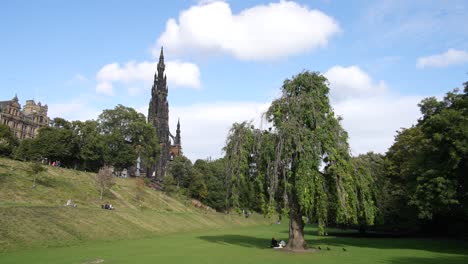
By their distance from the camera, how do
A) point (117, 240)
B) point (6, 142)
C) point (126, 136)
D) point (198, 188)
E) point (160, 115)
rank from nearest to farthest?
1. point (117, 240)
2. point (6, 142)
3. point (126, 136)
4. point (198, 188)
5. point (160, 115)

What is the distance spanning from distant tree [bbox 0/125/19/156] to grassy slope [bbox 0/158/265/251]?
1276 centimetres

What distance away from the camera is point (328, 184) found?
27.3m

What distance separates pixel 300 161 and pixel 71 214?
21876 millimetres

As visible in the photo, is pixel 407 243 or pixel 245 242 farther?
pixel 407 243

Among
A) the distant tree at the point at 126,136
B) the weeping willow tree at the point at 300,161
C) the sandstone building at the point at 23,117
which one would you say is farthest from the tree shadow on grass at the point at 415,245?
the sandstone building at the point at 23,117

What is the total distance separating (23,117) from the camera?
104 m

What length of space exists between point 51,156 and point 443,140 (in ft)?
205

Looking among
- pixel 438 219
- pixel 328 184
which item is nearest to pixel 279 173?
pixel 328 184

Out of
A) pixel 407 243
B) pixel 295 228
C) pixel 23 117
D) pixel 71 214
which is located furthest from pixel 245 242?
pixel 23 117

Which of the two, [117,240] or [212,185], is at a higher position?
[212,185]

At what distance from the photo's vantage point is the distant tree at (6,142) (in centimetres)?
6229

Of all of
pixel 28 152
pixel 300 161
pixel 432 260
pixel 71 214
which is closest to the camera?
pixel 432 260

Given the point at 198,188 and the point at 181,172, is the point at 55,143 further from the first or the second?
the point at 198,188

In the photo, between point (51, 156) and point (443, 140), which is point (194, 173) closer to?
point (51, 156)
